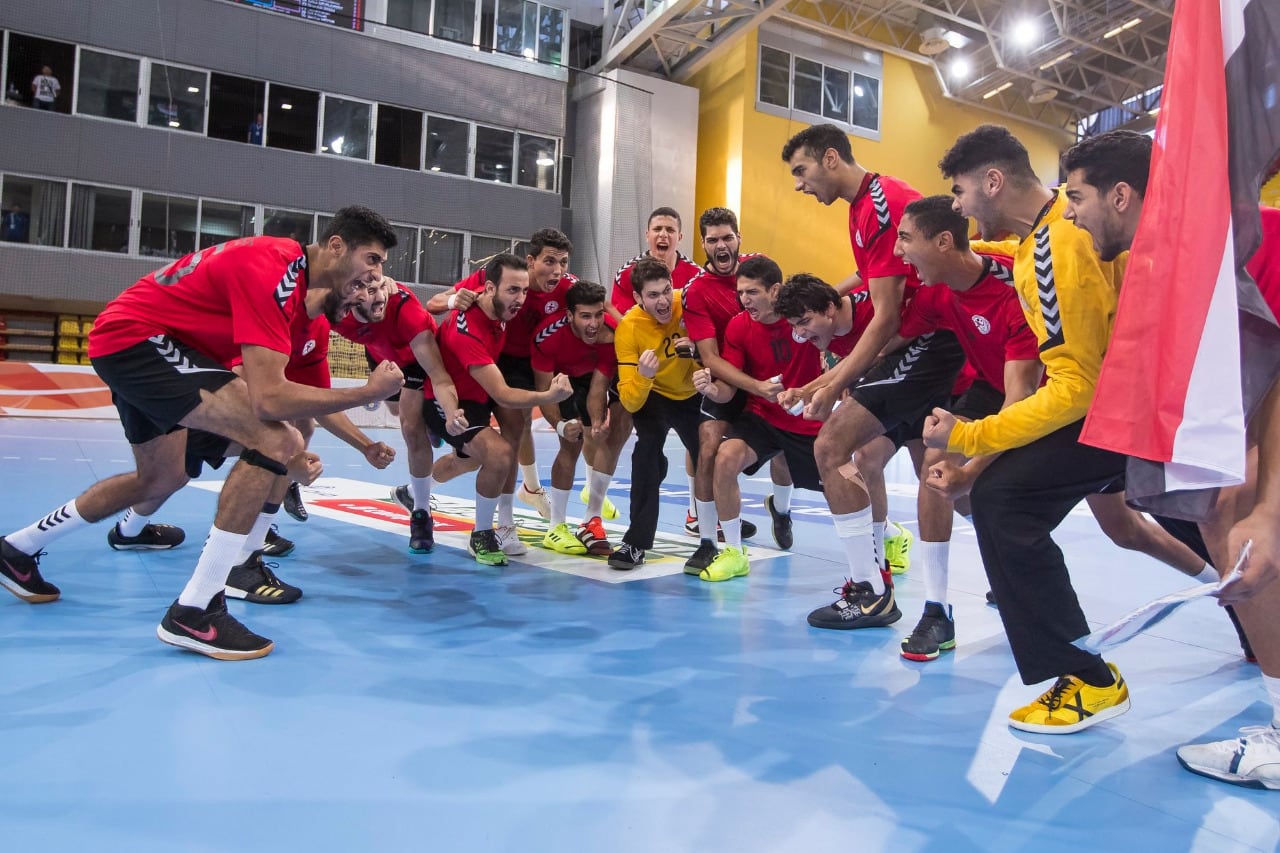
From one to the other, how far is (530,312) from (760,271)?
5.60 feet

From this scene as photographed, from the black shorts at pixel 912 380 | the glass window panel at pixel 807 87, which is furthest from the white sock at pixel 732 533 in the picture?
the glass window panel at pixel 807 87

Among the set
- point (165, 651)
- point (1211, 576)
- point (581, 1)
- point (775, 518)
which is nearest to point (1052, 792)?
point (1211, 576)

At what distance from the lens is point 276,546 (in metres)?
5.18

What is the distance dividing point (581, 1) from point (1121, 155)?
2131 cm

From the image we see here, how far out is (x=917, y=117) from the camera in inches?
908

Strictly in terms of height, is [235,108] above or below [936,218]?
above

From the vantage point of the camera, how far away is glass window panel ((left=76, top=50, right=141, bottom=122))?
1708 cm

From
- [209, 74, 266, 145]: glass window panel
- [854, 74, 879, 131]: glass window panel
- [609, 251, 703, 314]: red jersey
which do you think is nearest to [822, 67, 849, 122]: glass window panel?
[854, 74, 879, 131]: glass window panel

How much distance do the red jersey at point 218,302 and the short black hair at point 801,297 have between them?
7.06 ft

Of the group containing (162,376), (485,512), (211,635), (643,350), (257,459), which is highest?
(643,350)

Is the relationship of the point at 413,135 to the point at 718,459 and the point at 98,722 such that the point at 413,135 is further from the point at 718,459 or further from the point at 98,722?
the point at 98,722

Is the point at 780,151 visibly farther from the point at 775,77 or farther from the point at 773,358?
the point at 773,358

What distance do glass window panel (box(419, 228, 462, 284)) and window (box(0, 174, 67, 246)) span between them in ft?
22.0

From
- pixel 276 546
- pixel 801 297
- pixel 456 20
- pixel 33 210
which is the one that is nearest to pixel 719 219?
pixel 801 297
